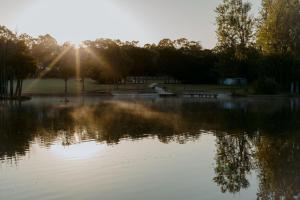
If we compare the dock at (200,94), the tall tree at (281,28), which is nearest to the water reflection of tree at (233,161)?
the dock at (200,94)

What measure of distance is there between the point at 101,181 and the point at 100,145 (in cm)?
1140

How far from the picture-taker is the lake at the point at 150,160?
20234 millimetres

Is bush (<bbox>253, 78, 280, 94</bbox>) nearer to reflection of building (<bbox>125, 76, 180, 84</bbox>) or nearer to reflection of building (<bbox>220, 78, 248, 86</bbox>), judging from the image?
reflection of building (<bbox>220, 78, 248, 86</bbox>)

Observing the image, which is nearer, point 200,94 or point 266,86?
point 266,86

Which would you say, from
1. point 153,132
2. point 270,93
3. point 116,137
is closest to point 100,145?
point 116,137

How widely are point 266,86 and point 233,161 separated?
74597 millimetres

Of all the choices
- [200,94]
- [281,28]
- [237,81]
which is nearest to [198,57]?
[237,81]

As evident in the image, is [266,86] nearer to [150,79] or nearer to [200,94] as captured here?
[200,94]

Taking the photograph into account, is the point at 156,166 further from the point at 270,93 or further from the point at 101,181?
the point at 270,93

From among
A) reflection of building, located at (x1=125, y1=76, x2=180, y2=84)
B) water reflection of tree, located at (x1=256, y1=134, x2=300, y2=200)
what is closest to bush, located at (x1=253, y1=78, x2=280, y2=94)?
reflection of building, located at (x1=125, y1=76, x2=180, y2=84)

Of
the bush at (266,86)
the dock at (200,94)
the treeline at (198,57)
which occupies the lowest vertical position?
the dock at (200,94)

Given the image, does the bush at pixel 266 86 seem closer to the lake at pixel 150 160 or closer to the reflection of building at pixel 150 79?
the reflection of building at pixel 150 79

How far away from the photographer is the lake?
20.2 meters

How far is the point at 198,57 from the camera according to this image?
14088 cm
